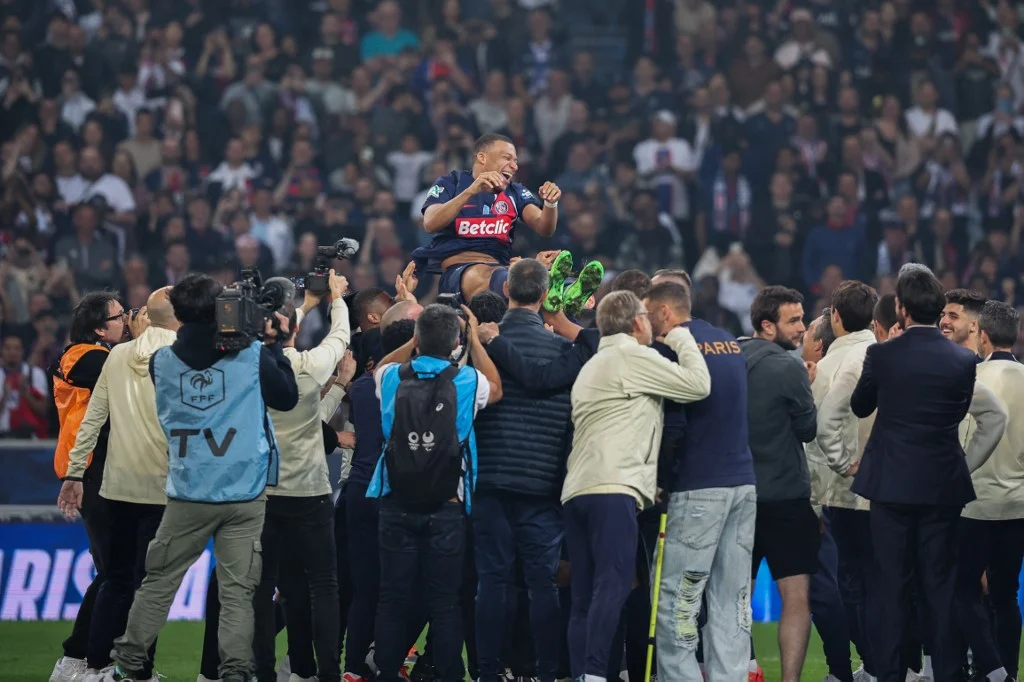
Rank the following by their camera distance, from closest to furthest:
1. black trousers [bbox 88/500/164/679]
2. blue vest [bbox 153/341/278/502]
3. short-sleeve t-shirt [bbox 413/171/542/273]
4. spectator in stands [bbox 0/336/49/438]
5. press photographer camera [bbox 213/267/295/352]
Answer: press photographer camera [bbox 213/267/295/352]
blue vest [bbox 153/341/278/502]
black trousers [bbox 88/500/164/679]
short-sleeve t-shirt [bbox 413/171/542/273]
spectator in stands [bbox 0/336/49/438]

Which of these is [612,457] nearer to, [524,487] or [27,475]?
[524,487]

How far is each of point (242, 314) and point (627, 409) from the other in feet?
5.78

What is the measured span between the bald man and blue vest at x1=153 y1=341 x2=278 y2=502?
68 centimetres

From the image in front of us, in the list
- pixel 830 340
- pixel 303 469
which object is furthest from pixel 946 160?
pixel 303 469

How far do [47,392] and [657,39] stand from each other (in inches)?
321

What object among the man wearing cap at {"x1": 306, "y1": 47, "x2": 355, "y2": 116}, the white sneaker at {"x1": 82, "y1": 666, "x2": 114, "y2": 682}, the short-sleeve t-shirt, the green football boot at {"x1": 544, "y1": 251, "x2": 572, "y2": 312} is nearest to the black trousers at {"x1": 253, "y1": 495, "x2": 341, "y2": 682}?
the white sneaker at {"x1": 82, "y1": 666, "x2": 114, "y2": 682}

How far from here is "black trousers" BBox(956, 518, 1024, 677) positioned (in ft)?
23.7

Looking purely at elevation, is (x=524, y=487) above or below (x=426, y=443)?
below

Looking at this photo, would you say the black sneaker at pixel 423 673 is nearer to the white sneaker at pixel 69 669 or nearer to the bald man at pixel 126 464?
the bald man at pixel 126 464

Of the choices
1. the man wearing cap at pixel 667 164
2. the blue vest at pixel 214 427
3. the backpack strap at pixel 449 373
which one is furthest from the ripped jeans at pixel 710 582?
the man wearing cap at pixel 667 164

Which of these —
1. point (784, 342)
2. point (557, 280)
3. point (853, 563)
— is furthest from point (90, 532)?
point (853, 563)

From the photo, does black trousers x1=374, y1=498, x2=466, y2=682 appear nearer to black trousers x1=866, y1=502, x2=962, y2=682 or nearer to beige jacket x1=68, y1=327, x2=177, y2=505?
beige jacket x1=68, y1=327, x2=177, y2=505

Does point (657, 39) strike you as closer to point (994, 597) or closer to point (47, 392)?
point (47, 392)

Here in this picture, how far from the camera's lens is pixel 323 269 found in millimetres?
7410
